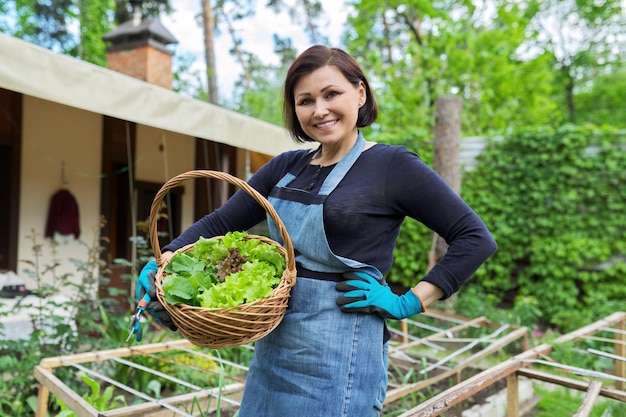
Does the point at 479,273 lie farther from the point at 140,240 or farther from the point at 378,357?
the point at 378,357

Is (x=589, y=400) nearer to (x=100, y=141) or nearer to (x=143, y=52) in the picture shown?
(x=100, y=141)

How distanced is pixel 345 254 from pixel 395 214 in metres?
0.17

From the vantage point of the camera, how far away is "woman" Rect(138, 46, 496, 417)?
128cm

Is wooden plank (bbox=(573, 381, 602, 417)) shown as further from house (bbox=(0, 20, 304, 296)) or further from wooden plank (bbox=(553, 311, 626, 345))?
house (bbox=(0, 20, 304, 296))

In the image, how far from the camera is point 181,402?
89.1 inches

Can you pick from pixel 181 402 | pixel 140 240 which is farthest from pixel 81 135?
pixel 181 402

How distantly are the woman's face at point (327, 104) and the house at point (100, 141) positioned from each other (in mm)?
2403

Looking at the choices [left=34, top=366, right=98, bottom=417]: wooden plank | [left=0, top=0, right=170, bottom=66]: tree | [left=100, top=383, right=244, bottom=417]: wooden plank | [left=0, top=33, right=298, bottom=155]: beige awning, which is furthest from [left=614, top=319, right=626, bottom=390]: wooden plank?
[left=0, top=0, right=170, bottom=66]: tree

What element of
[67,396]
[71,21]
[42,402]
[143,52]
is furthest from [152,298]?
[71,21]

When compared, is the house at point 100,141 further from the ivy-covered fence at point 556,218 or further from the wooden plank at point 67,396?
the ivy-covered fence at point 556,218

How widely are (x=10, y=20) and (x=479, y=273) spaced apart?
1707 centimetres

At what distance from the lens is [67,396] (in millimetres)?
2098

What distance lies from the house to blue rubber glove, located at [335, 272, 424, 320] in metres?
2.68

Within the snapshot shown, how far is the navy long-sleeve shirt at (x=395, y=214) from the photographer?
1.26m
